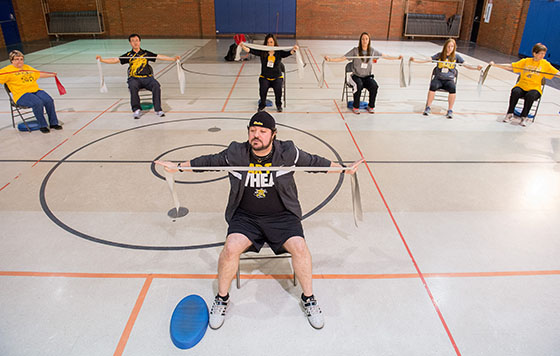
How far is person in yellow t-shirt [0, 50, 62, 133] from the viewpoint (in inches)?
249

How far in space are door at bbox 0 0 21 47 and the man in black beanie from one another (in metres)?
18.4

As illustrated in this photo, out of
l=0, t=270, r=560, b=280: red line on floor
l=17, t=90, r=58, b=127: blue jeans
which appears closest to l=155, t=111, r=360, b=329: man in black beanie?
l=0, t=270, r=560, b=280: red line on floor

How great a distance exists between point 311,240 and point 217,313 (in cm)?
131

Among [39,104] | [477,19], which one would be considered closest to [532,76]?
[39,104]

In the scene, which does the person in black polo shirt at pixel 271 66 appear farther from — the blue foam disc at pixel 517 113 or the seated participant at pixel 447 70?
the blue foam disc at pixel 517 113

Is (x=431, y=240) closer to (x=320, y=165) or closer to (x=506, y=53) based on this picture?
(x=320, y=165)

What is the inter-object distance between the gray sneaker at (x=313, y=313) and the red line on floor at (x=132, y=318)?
1.30 meters

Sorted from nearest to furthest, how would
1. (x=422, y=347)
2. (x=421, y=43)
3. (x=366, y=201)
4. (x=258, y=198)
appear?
(x=422, y=347) < (x=258, y=198) < (x=366, y=201) < (x=421, y=43)

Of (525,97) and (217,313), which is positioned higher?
(525,97)

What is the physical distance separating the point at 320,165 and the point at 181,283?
1.55 meters

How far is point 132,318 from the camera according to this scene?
9.46 feet

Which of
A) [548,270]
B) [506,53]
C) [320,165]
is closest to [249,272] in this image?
[320,165]

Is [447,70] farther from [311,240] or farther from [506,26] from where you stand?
[506,26]

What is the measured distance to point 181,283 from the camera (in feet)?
10.6
